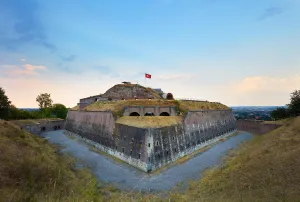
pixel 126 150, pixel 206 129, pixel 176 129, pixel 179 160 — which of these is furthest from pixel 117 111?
pixel 206 129

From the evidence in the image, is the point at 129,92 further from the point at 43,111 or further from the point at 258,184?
the point at 43,111

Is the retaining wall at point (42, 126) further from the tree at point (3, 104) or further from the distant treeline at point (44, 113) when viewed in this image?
the distant treeline at point (44, 113)

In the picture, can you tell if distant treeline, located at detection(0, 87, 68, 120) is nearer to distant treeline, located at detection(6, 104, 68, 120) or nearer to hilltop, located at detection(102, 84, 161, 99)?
distant treeline, located at detection(6, 104, 68, 120)

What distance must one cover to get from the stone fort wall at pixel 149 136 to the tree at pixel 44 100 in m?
31.5

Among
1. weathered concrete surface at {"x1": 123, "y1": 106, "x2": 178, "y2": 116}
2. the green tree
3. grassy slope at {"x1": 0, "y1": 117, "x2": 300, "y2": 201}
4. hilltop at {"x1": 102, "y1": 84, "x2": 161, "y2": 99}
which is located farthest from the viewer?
the green tree

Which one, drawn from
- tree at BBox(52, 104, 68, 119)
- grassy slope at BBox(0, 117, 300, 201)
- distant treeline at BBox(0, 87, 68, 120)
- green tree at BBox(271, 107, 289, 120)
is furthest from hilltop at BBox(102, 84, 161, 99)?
tree at BBox(52, 104, 68, 119)

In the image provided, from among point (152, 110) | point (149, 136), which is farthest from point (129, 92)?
point (149, 136)

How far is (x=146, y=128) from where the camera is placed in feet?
68.4

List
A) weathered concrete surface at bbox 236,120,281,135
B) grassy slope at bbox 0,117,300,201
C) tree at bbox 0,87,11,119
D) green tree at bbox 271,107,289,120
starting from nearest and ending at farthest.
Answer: grassy slope at bbox 0,117,300,201 < weathered concrete surface at bbox 236,120,281,135 < tree at bbox 0,87,11,119 < green tree at bbox 271,107,289,120

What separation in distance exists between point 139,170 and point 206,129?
1893cm

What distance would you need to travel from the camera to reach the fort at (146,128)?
68.9 feet

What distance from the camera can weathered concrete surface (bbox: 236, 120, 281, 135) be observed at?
124 ft

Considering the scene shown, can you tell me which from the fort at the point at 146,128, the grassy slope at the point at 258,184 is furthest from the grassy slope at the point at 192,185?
the fort at the point at 146,128

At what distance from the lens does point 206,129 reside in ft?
111
